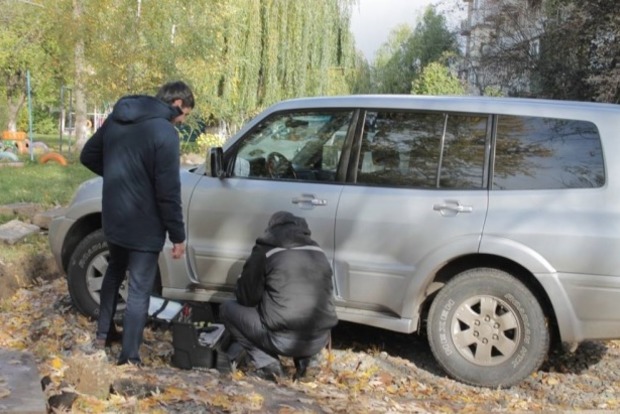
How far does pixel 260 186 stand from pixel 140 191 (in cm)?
123

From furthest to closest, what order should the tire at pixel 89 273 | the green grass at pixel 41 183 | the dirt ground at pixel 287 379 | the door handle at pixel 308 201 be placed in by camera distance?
the green grass at pixel 41 183, the tire at pixel 89 273, the door handle at pixel 308 201, the dirt ground at pixel 287 379

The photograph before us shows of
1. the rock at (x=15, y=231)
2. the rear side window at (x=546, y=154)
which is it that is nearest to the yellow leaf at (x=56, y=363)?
the rear side window at (x=546, y=154)

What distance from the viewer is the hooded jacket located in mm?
5000

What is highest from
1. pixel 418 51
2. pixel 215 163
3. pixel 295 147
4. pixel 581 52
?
pixel 418 51

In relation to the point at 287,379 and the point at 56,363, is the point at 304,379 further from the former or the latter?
the point at 56,363

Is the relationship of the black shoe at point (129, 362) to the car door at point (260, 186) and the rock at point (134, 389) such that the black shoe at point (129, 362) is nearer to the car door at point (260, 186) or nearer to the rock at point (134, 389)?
the rock at point (134, 389)

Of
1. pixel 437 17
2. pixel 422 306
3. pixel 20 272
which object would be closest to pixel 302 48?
pixel 20 272

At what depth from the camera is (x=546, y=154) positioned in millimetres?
5289

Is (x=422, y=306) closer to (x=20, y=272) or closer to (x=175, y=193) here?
(x=175, y=193)

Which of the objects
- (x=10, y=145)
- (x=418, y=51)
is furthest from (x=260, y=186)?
(x=418, y=51)

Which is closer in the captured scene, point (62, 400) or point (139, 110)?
point (62, 400)

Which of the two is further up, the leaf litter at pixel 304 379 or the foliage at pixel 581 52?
the foliage at pixel 581 52

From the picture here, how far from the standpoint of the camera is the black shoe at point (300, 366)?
17.2 ft

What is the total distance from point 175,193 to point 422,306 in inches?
80.2
